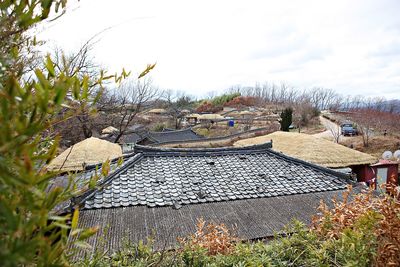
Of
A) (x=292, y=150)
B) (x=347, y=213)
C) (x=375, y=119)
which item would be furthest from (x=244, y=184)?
(x=375, y=119)

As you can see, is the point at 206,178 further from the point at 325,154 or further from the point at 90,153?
the point at 325,154

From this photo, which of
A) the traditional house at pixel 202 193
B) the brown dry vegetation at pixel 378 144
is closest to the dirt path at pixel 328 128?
the brown dry vegetation at pixel 378 144

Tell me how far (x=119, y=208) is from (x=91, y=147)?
8936mm

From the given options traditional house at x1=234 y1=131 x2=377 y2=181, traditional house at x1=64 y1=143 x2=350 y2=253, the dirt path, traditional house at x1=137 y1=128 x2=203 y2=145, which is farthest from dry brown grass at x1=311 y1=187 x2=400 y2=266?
the dirt path

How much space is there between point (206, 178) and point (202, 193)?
32.1 inches

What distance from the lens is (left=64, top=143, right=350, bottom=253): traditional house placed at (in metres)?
4.75

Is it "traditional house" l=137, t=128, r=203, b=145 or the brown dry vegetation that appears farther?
"traditional house" l=137, t=128, r=203, b=145

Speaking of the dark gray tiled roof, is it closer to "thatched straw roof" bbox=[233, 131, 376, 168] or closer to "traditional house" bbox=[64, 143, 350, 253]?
"traditional house" bbox=[64, 143, 350, 253]

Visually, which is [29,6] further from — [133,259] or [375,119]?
[375,119]

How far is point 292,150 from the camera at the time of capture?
14.3m

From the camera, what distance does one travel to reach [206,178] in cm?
684

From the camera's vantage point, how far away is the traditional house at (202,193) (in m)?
4.75

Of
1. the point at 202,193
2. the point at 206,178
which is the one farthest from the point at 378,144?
the point at 202,193

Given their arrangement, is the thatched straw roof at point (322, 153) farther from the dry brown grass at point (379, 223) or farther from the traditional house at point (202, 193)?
the dry brown grass at point (379, 223)
